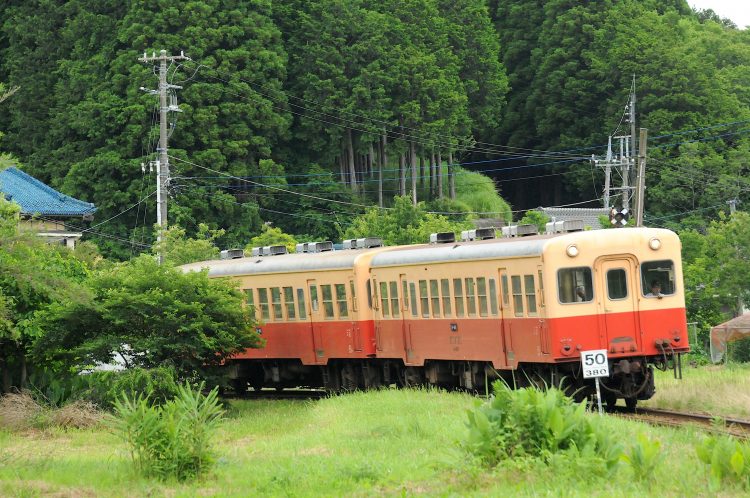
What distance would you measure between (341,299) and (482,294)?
4.90m

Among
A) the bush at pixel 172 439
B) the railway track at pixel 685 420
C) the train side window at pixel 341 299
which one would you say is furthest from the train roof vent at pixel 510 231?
the bush at pixel 172 439

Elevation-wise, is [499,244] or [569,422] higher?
[499,244]

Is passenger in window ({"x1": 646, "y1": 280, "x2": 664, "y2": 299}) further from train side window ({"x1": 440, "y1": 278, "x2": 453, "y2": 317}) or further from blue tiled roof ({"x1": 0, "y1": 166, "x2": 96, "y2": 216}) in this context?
blue tiled roof ({"x1": 0, "y1": 166, "x2": 96, "y2": 216})

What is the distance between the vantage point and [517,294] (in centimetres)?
2264

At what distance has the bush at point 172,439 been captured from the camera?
1617 cm

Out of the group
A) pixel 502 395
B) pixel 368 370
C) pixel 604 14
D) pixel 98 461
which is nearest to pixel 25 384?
pixel 368 370

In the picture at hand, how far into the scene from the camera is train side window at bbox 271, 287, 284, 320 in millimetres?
29906

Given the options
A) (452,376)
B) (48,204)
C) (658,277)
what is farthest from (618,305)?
(48,204)

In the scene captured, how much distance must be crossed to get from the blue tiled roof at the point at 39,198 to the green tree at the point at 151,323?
26.2 metres

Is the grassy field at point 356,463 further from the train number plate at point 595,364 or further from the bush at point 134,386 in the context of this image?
the bush at point 134,386

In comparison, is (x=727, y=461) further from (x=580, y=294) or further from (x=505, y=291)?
(x=505, y=291)

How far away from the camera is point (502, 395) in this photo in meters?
15.2

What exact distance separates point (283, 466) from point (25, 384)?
11900 mm

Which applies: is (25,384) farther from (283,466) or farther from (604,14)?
(604,14)
